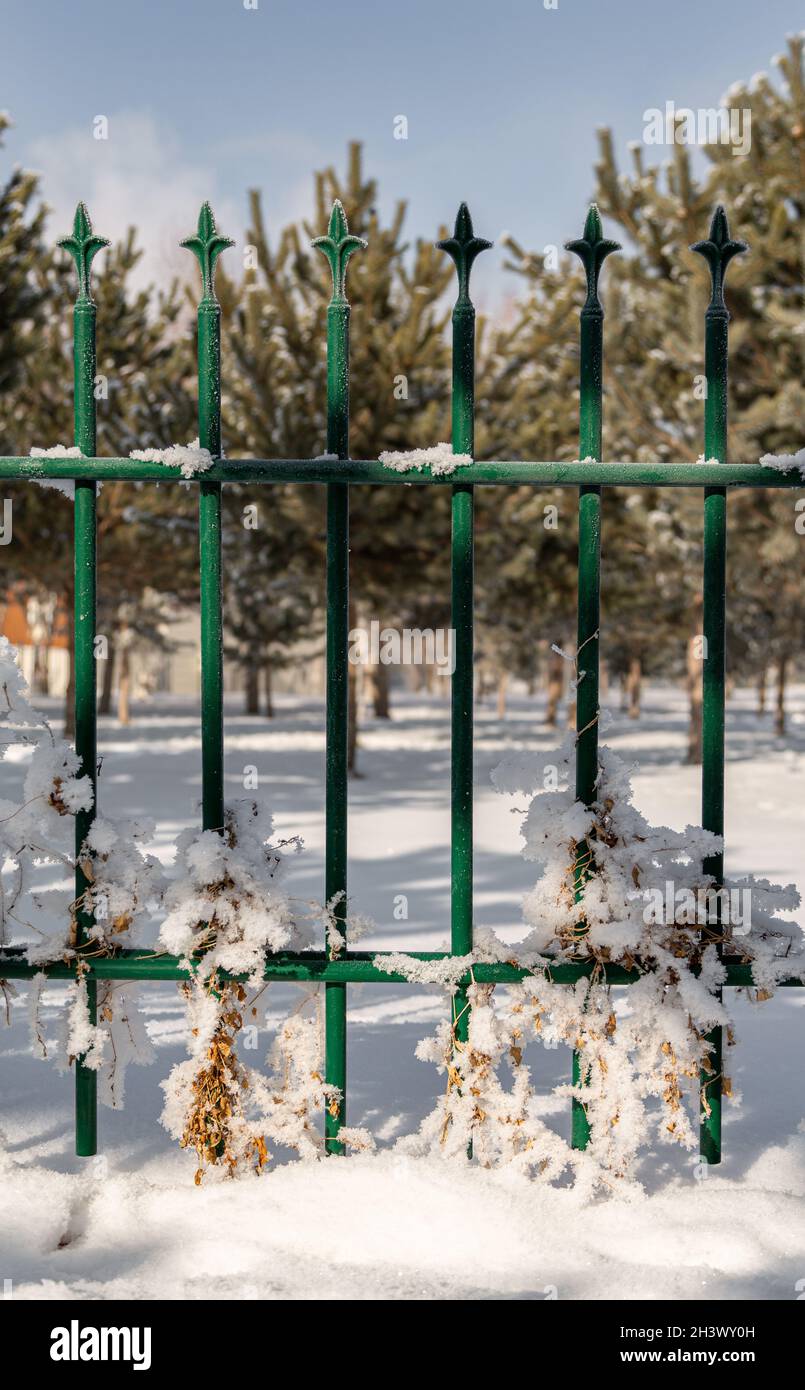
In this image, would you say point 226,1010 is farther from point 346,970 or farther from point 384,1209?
point 384,1209

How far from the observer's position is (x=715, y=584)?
212 centimetres

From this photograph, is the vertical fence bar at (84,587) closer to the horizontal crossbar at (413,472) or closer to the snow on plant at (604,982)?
the horizontal crossbar at (413,472)

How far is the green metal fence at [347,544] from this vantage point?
210 cm

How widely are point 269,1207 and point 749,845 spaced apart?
6375 mm

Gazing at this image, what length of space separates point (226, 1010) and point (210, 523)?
42.1 inches

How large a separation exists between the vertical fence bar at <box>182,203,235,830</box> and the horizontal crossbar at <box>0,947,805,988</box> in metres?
0.32

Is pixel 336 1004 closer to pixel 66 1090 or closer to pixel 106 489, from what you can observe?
pixel 66 1090

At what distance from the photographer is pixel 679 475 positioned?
2.12 metres

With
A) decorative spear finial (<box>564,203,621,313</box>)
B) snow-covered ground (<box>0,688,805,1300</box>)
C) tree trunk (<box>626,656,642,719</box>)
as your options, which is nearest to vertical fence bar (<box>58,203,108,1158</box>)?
snow-covered ground (<box>0,688,805,1300</box>)

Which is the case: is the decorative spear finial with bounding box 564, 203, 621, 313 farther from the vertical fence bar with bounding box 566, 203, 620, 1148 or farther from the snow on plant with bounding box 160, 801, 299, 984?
the snow on plant with bounding box 160, 801, 299, 984

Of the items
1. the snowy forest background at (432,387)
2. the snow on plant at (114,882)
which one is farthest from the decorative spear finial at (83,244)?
the snowy forest background at (432,387)

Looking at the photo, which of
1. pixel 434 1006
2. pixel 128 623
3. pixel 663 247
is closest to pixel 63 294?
pixel 663 247

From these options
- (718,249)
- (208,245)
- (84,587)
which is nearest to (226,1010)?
(84,587)

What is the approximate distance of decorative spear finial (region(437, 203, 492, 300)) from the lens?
208 cm
